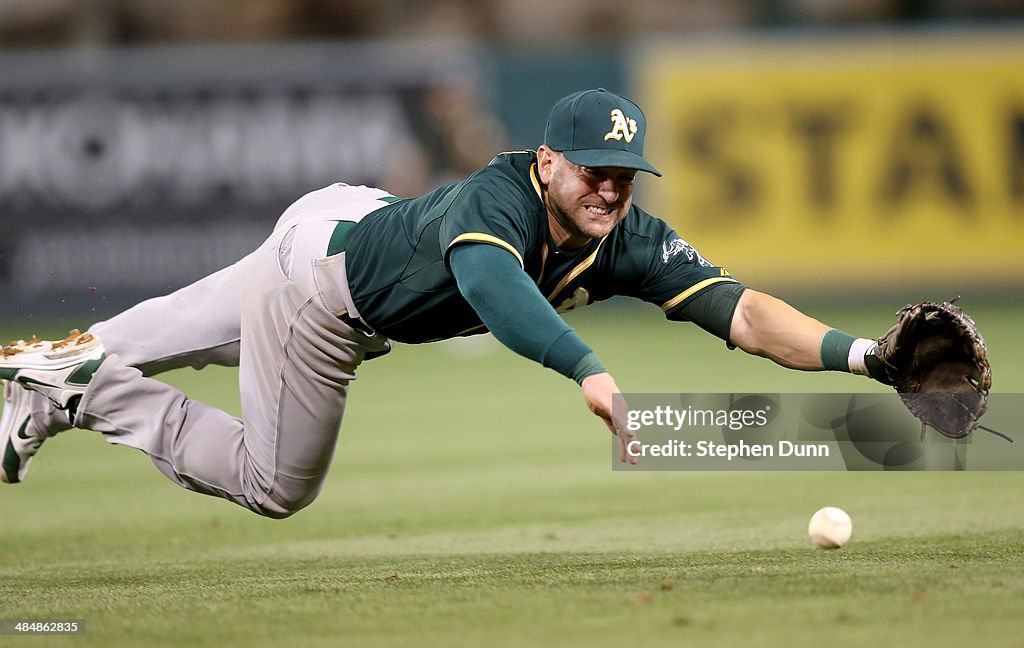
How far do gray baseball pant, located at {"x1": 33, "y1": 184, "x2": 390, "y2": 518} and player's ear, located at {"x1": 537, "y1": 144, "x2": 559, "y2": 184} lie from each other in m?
0.90

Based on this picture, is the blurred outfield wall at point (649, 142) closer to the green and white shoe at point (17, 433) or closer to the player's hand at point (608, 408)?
the green and white shoe at point (17, 433)

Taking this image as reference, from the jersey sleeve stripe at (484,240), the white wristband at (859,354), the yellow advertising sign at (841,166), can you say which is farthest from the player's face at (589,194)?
the yellow advertising sign at (841,166)

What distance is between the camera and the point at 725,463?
6.09m

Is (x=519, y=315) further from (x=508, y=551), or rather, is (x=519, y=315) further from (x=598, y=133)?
(x=508, y=551)

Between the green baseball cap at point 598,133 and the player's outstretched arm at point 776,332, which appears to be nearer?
the green baseball cap at point 598,133

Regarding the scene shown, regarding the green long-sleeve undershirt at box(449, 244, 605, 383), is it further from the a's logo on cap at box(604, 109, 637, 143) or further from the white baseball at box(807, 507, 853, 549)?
the white baseball at box(807, 507, 853, 549)

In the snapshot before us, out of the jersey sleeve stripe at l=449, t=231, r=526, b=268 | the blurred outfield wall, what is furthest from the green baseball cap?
the blurred outfield wall

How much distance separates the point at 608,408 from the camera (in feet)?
14.9

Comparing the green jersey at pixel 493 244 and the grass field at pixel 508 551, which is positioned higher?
the green jersey at pixel 493 244

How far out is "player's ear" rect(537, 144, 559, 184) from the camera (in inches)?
211

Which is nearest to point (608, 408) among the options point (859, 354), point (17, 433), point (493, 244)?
point (493, 244)

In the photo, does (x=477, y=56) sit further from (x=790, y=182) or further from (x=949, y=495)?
(x=949, y=495)

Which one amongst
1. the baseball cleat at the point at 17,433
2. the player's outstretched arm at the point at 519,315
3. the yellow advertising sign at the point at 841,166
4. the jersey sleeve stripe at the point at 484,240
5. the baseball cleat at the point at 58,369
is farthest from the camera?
the yellow advertising sign at the point at 841,166

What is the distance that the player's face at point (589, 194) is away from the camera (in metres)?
5.25
